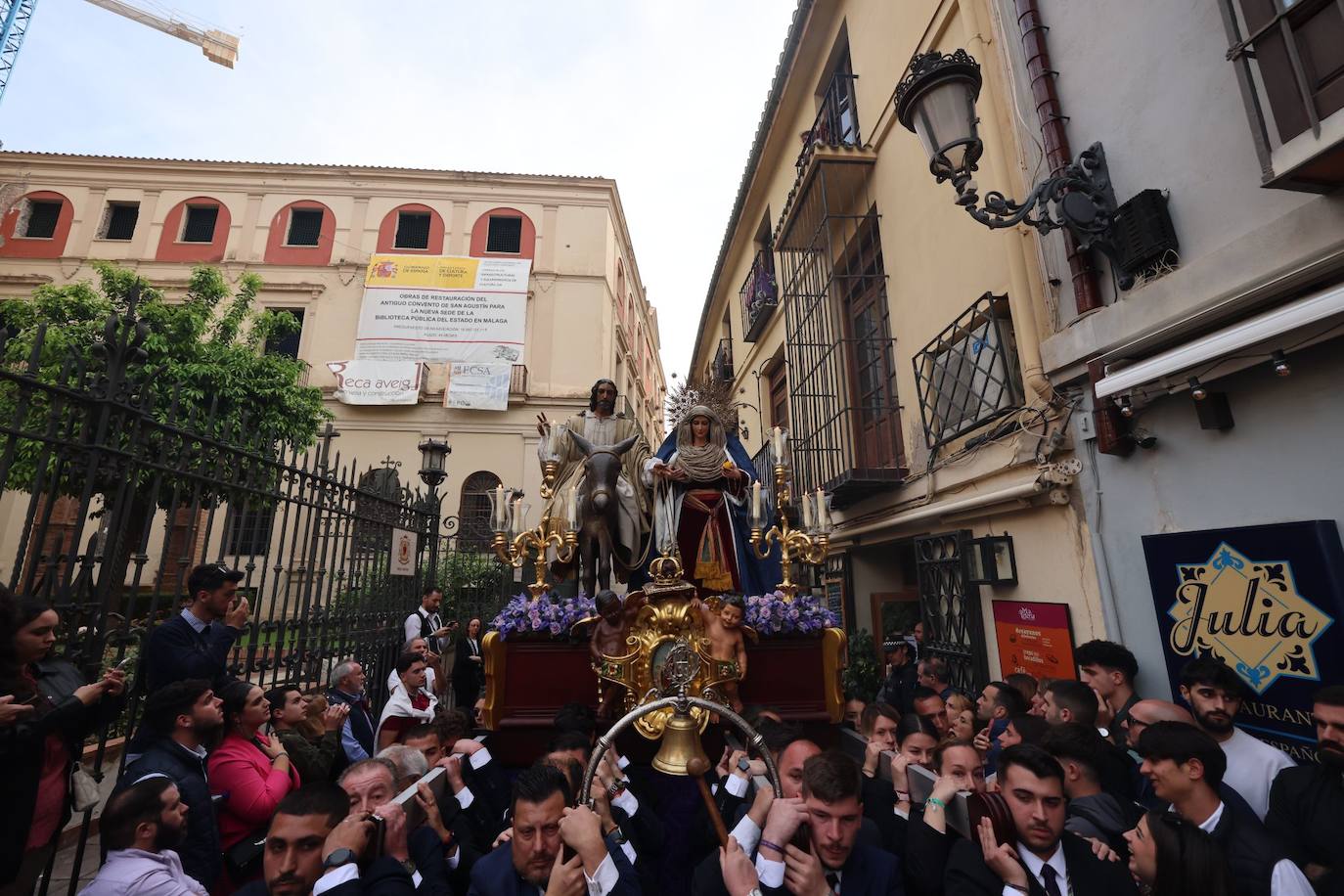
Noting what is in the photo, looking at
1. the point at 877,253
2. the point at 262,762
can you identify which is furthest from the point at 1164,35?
the point at 262,762

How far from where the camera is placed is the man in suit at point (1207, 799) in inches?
88.1

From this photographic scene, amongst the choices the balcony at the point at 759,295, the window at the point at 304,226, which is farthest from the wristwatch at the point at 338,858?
the window at the point at 304,226

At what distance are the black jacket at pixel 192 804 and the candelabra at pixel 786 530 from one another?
3389mm

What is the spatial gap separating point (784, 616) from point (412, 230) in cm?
2190

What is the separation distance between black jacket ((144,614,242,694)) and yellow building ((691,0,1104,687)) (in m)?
5.91

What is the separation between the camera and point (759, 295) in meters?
13.4

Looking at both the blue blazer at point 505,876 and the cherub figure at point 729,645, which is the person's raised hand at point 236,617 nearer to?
the blue blazer at point 505,876

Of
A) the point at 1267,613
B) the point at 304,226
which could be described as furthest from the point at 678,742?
the point at 304,226

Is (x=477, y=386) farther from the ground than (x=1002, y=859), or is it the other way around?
(x=477, y=386)

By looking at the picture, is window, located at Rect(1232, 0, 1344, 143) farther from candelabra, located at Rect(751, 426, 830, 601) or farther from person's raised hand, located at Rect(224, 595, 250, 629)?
person's raised hand, located at Rect(224, 595, 250, 629)

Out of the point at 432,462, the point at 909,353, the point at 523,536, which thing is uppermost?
the point at 909,353

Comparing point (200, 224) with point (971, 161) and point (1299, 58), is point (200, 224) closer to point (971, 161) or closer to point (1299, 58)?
point (971, 161)

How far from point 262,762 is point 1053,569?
5.78m

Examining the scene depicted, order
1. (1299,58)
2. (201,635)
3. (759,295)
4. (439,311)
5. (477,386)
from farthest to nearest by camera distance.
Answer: (439,311) < (477,386) < (759,295) < (201,635) < (1299,58)
